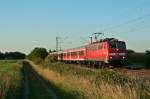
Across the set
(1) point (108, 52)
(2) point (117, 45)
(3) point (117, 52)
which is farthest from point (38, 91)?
(2) point (117, 45)

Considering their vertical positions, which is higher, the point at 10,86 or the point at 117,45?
the point at 117,45

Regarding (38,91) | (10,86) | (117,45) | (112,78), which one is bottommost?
(38,91)

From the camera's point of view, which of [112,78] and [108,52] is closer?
[112,78]

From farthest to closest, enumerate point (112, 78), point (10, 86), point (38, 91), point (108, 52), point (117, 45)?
point (117, 45) → point (108, 52) → point (38, 91) → point (10, 86) → point (112, 78)

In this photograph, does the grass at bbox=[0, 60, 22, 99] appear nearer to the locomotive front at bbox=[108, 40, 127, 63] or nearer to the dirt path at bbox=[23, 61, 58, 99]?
the dirt path at bbox=[23, 61, 58, 99]

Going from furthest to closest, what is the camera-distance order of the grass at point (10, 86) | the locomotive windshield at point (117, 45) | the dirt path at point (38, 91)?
the locomotive windshield at point (117, 45)
the dirt path at point (38, 91)
the grass at point (10, 86)

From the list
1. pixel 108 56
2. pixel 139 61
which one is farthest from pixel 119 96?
pixel 139 61

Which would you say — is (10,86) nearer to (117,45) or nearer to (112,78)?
(112,78)

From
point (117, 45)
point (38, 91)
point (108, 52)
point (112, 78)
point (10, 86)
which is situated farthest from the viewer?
point (117, 45)

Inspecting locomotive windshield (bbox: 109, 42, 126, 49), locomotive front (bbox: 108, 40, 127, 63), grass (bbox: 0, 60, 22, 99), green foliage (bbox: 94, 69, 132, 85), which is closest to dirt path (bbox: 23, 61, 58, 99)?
grass (bbox: 0, 60, 22, 99)

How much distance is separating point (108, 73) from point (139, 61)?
51.3m

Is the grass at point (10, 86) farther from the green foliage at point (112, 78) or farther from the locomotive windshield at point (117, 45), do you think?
the locomotive windshield at point (117, 45)

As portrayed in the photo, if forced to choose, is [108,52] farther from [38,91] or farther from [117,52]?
[38,91]

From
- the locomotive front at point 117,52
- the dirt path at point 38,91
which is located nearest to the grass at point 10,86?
the dirt path at point 38,91
